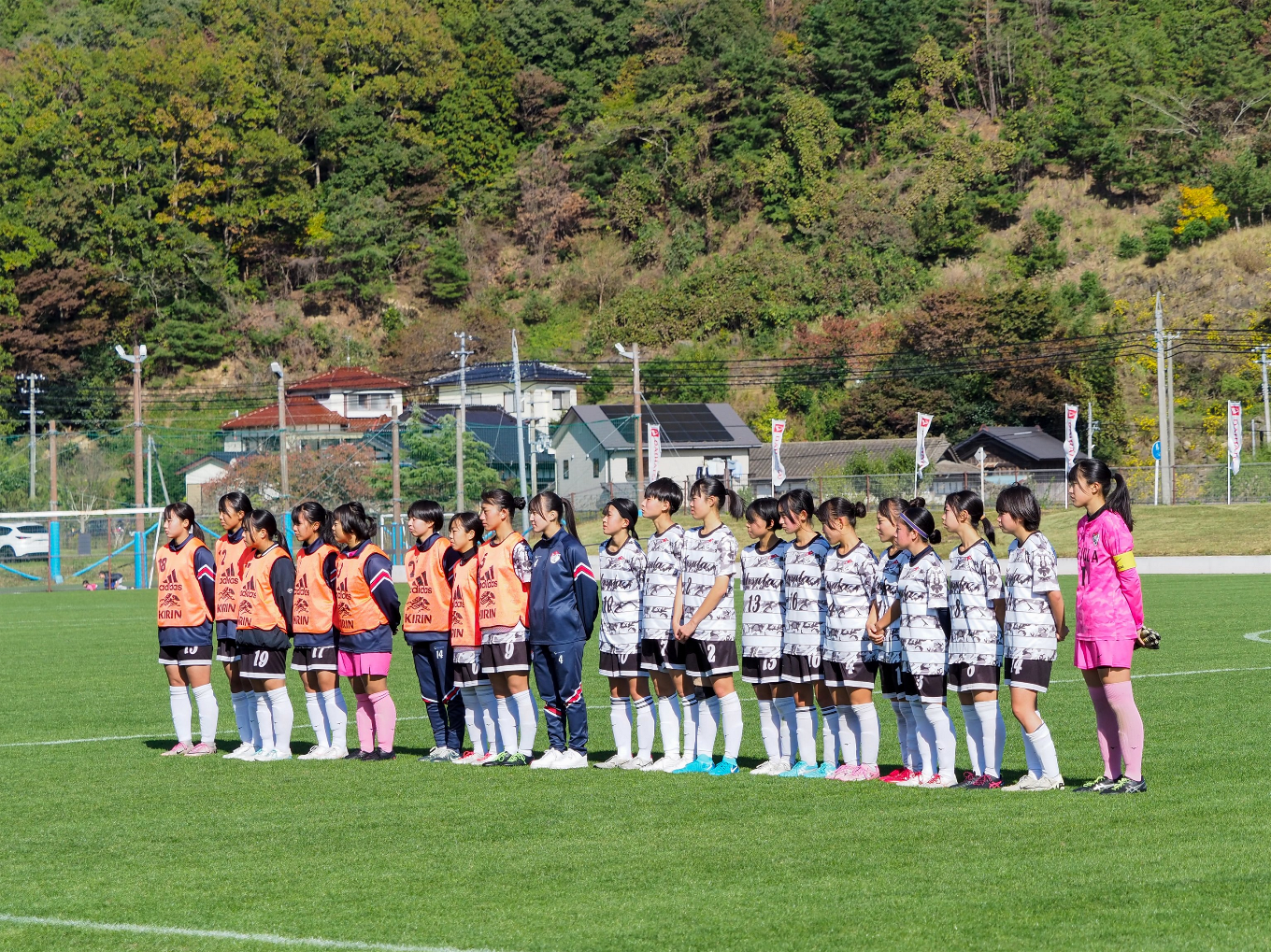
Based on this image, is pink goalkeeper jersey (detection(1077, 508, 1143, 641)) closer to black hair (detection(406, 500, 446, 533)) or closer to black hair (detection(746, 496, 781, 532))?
black hair (detection(746, 496, 781, 532))

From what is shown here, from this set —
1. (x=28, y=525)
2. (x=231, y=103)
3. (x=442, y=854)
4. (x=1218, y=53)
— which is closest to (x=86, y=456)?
(x=28, y=525)

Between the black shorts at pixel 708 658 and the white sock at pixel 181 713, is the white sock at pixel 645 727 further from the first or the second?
the white sock at pixel 181 713

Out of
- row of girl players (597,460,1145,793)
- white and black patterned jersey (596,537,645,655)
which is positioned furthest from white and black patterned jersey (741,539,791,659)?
white and black patterned jersey (596,537,645,655)

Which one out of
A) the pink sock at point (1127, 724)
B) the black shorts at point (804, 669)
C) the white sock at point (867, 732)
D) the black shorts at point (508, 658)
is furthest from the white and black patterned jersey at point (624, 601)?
the pink sock at point (1127, 724)

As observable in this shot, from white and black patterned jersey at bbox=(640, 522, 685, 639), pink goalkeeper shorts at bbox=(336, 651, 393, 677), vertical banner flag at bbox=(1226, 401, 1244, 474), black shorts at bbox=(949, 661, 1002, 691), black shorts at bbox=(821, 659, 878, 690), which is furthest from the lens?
vertical banner flag at bbox=(1226, 401, 1244, 474)

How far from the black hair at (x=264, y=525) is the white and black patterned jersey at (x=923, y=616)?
479 centimetres

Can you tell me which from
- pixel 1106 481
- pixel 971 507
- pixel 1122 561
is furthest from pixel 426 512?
pixel 1122 561

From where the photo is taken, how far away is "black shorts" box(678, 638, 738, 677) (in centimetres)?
962

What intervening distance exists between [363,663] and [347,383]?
64.9 m

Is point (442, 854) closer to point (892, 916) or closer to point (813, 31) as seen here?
point (892, 916)

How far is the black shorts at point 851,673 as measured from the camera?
30.3 feet

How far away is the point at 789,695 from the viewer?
965 cm

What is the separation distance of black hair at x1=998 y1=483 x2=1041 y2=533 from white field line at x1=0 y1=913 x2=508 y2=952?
450cm

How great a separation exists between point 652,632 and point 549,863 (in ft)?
10.2
